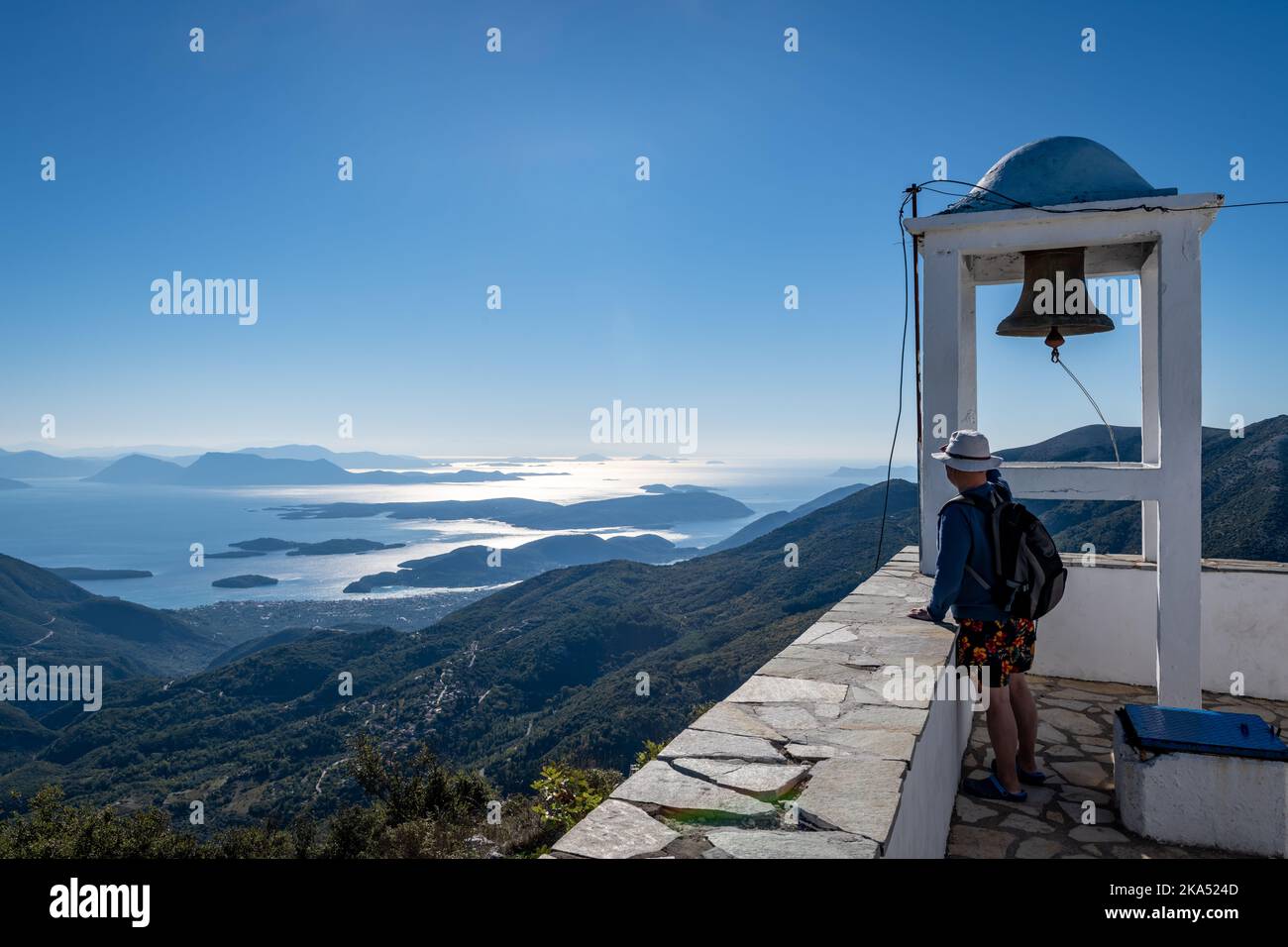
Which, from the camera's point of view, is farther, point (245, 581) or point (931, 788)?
point (245, 581)

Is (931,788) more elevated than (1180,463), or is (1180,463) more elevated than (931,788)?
(1180,463)

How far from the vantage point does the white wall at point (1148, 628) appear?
16.1ft

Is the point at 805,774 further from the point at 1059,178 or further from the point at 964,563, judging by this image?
the point at 1059,178

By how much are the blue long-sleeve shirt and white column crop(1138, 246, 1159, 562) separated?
2.49m

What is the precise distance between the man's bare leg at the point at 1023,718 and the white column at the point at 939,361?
3.25 feet

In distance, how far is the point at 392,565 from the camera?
460 ft

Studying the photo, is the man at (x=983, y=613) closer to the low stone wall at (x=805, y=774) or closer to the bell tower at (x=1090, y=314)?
the low stone wall at (x=805, y=774)

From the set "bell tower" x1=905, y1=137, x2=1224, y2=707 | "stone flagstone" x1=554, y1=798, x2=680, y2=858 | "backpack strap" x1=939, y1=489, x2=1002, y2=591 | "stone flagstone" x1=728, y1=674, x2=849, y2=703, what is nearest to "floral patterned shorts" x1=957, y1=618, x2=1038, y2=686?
"backpack strap" x1=939, y1=489, x2=1002, y2=591

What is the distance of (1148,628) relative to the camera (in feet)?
16.4

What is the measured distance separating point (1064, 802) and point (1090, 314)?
2.94 metres

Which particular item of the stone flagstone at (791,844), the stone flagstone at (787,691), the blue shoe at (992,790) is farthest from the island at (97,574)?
the stone flagstone at (791,844)

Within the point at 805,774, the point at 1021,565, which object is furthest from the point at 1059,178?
the point at 805,774

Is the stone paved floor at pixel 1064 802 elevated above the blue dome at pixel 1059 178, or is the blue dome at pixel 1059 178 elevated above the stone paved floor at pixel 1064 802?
the blue dome at pixel 1059 178

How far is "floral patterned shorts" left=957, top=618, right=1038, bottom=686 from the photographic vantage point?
3213 mm
